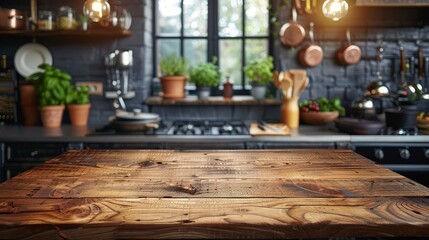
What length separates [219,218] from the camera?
1264 millimetres

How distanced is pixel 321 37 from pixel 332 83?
36 centimetres

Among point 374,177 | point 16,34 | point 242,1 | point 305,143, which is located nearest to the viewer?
point 374,177

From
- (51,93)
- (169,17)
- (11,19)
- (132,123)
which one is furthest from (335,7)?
(11,19)

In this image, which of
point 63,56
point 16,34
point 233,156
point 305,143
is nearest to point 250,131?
point 305,143

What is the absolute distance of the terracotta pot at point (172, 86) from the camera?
377 cm

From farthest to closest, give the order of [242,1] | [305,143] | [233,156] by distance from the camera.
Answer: [242,1] < [305,143] < [233,156]

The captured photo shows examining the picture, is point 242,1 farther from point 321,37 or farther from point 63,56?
point 63,56

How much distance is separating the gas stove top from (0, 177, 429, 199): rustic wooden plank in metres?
1.51

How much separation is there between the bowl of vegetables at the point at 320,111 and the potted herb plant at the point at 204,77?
0.67 m

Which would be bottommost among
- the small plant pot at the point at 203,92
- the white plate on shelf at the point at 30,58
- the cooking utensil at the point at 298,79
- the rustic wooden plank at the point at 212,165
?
the rustic wooden plank at the point at 212,165

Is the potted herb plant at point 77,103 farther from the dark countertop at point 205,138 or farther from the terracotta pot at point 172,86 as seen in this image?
the terracotta pot at point 172,86

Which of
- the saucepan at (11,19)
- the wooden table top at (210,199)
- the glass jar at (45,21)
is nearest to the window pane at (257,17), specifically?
the glass jar at (45,21)

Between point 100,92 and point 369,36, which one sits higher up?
point 369,36

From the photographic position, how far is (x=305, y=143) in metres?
3.15
